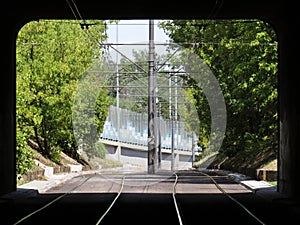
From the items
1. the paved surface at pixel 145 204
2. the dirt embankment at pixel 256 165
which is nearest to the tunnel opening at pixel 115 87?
the dirt embankment at pixel 256 165

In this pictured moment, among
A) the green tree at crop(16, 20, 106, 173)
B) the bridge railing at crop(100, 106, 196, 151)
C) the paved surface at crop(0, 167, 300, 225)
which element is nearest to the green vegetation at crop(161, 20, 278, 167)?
the paved surface at crop(0, 167, 300, 225)

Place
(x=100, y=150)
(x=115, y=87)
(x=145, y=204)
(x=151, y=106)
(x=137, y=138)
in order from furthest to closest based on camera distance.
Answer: (x=137, y=138), (x=100, y=150), (x=115, y=87), (x=151, y=106), (x=145, y=204)

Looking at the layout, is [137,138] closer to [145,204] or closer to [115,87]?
[115,87]

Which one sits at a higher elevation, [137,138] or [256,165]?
[256,165]

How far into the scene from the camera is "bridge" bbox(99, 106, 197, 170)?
6621 centimetres

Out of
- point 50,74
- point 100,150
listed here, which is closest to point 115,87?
point 50,74

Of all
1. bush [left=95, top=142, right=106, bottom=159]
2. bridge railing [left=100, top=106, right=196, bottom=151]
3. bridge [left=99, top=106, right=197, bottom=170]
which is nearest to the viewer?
bush [left=95, top=142, right=106, bottom=159]

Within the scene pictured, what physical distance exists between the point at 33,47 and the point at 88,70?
5.48m

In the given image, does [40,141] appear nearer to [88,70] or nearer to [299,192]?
[88,70]

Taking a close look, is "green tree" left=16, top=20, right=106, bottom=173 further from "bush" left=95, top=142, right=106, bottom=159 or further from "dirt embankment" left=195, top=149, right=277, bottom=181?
"bush" left=95, top=142, right=106, bottom=159

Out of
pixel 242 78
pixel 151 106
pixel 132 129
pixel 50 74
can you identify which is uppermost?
pixel 50 74

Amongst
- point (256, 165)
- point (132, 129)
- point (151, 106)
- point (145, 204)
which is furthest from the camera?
point (132, 129)

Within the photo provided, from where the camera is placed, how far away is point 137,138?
81688 mm

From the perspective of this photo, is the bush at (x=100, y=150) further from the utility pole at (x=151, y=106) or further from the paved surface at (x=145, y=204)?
the paved surface at (x=145, y=204)
